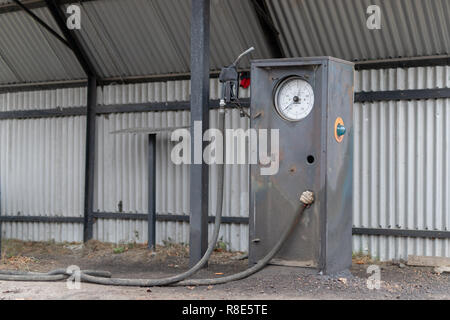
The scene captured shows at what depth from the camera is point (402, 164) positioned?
9.55 m

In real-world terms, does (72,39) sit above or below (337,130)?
above

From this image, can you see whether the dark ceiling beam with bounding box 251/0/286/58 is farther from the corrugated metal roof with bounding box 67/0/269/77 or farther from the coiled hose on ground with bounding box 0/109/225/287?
the coiled hose on ground with bounding box 0/109/225/287

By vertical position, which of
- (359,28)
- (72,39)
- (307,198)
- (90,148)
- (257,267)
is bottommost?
(257,267)

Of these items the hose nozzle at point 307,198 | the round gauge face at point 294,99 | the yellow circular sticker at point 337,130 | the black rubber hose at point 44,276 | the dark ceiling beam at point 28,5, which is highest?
the dark ceiling beam at point 28,5

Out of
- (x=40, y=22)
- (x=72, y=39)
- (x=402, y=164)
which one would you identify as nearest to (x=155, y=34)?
(x=72, y=39)

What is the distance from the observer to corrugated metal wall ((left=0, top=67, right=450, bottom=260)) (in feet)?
30.8

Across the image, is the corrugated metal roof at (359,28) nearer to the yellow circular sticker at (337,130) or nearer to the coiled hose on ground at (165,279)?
the yellow circular sticker at (337,130)

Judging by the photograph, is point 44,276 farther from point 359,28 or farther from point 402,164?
point 359,28

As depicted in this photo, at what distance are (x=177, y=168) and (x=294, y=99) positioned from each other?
401 cm

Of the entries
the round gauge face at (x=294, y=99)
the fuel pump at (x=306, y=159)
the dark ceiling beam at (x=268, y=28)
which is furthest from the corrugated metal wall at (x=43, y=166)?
the round gauge face at (x=294, y=99)

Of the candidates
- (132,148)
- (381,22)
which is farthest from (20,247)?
(381,22)

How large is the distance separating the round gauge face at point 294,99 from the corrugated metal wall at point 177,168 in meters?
2.44

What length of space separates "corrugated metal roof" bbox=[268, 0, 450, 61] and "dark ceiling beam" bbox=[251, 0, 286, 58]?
0.25 feet

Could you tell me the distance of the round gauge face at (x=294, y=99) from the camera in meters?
7.65
